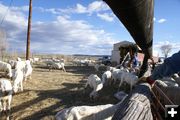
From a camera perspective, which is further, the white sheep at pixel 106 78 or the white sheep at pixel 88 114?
the white sheep at pixel 106 78

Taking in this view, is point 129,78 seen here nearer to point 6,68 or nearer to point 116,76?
point 116,76

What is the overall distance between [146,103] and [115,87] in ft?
50.2

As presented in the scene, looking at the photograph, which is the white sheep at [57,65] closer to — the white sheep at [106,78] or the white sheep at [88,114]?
the white sheep at [106,78]

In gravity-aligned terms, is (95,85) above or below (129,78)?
below

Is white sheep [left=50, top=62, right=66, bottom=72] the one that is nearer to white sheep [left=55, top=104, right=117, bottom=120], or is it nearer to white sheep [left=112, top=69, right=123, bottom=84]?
white sheep [left=112, top=69, right=123, bottom=84]

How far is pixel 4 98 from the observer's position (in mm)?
11961

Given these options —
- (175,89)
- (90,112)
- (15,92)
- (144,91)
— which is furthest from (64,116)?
(15,92)

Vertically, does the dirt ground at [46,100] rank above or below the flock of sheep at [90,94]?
below

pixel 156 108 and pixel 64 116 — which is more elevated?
pixel 156 108

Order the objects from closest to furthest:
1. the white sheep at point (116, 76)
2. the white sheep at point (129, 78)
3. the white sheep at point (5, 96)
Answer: the white sheep at point (5, 96), the white sheep at point (129, 78), the white sheep at point (116, 76)

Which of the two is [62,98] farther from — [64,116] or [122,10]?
[122,10]

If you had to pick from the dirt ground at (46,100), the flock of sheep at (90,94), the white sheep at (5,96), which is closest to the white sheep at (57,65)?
the flock of sheep at (90,94)

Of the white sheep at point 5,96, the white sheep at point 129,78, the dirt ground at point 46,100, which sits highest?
the white sheep at point 129,78

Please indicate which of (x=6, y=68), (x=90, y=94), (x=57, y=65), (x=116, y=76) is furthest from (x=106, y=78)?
(x=57, y=65)
